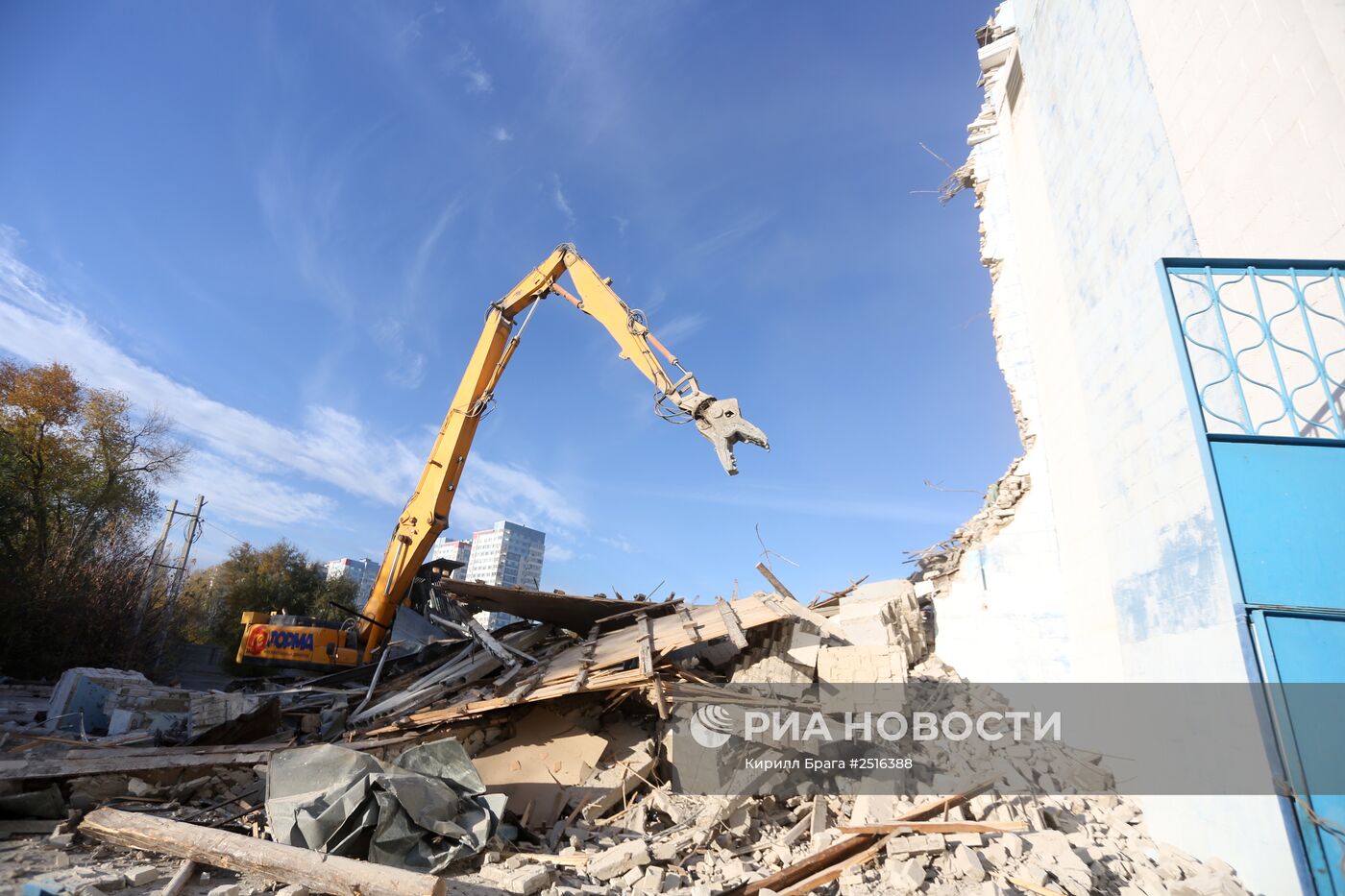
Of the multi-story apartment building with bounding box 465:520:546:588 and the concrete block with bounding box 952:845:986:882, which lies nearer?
the concrete block with bounding box 952:845:986:882

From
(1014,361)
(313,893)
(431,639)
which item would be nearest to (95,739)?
(431,639)

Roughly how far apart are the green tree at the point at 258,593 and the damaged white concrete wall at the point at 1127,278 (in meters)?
24.3

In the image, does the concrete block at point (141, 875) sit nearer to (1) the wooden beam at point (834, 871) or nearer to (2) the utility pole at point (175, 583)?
(1) the wooden beam at point (834, 871)

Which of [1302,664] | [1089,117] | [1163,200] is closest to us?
[1302,664]

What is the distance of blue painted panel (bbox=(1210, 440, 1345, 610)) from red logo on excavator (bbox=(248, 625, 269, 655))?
472 inches

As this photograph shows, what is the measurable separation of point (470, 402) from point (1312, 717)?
33.4 feet

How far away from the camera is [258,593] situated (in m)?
26.7

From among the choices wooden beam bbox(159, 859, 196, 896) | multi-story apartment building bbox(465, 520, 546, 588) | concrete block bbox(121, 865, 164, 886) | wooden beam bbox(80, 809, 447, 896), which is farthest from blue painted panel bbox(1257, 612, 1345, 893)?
multi-story apartment building bbox(465, 520, 546, 588)

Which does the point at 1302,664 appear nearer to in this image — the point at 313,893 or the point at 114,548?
the point at 313,893

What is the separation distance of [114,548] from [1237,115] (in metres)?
23.1

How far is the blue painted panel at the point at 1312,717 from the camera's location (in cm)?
285

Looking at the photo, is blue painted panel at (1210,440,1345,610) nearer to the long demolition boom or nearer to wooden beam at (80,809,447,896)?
wooden beam at (80,809,447,896)

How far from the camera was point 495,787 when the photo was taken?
6270 mm

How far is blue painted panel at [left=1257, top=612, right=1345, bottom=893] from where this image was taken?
2850 mm
